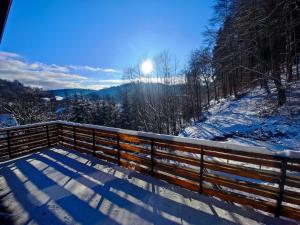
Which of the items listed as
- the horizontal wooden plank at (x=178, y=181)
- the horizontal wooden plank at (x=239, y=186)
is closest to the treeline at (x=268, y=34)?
the horizontal wooden plank at (x=239, y=186)

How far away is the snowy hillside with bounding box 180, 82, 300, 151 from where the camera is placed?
28.7ft

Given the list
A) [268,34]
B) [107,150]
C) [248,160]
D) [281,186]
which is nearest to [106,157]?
[107,150]

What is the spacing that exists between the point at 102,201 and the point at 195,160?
→ 1.51 metres

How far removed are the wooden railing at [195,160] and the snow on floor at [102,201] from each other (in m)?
0.16

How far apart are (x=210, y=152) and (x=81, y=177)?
8.02ft

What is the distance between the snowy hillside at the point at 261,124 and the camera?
875cm

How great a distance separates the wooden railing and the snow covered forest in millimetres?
6372

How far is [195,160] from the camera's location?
3.28m

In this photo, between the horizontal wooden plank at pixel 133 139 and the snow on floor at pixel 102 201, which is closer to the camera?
the snow on floor at pixel 102 201

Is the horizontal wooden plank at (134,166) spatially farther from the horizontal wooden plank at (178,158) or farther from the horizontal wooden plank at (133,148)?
the horizontal wooden plank at (178,158)

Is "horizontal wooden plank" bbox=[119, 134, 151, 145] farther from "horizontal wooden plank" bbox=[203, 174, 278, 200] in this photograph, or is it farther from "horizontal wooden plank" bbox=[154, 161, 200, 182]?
"horizontal wooden plank" bbox=[203, 174, 278, 200]

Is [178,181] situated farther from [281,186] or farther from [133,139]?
[281,186]

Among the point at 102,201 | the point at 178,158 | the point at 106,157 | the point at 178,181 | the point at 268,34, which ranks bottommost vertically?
the point at 102,201

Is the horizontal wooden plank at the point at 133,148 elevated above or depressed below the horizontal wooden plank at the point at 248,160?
below
